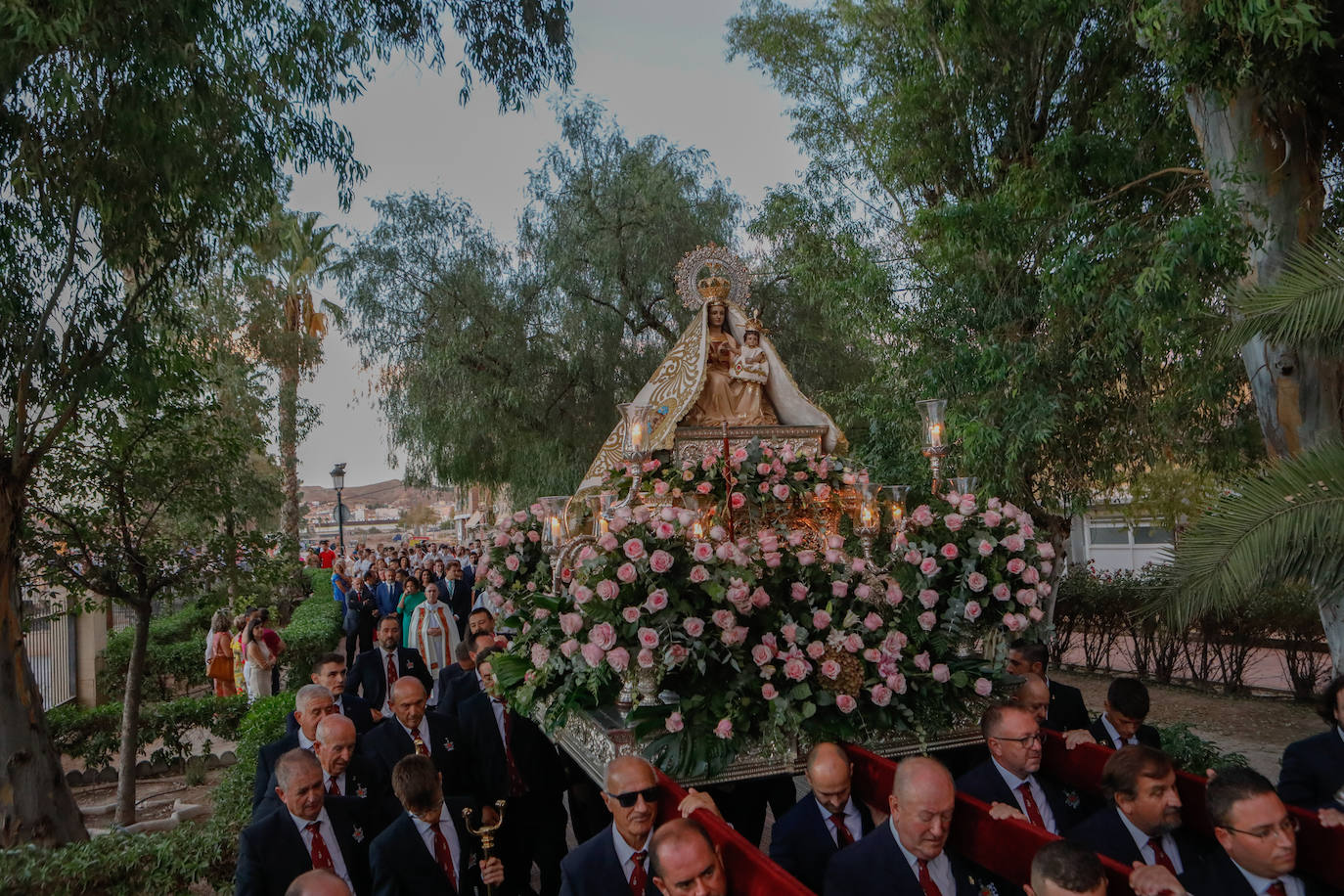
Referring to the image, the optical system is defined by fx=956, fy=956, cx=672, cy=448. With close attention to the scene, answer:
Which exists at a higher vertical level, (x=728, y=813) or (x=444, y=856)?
(x=444, y=856)

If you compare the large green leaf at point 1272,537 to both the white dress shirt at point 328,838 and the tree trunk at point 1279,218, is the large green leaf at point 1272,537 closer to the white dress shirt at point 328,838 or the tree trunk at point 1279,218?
the tree trunk at point 1279,218

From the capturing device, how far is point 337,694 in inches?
248

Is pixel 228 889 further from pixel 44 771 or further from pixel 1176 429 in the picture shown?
pixel 1176 429

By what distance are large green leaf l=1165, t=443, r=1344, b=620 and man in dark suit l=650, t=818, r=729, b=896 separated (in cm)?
374

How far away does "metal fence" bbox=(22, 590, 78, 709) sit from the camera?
12422 mm

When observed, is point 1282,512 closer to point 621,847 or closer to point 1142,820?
point 1142,820

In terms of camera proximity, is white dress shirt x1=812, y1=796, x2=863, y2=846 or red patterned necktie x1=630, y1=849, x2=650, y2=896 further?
white dress shirt x1=812, y1=796, x2=863, y2=846

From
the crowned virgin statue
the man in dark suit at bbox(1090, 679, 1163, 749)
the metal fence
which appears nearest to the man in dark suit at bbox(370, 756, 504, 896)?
the man in dark suit at bbox(1090, 679, 1163, 749)

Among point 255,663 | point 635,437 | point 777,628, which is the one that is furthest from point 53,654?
point 777,628

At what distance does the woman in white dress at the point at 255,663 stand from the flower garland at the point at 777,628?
6737mm

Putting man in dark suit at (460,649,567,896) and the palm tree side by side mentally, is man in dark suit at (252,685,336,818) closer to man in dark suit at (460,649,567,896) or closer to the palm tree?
man in dark suit at (460,649,567,896)

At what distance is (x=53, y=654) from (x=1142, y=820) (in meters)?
13.8

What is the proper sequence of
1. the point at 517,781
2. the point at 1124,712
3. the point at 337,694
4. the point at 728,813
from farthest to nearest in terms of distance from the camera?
the point at 337,694
the point at 517,781
the point at 728,813
the point at 1124,712

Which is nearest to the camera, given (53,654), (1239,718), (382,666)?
(382,666)
